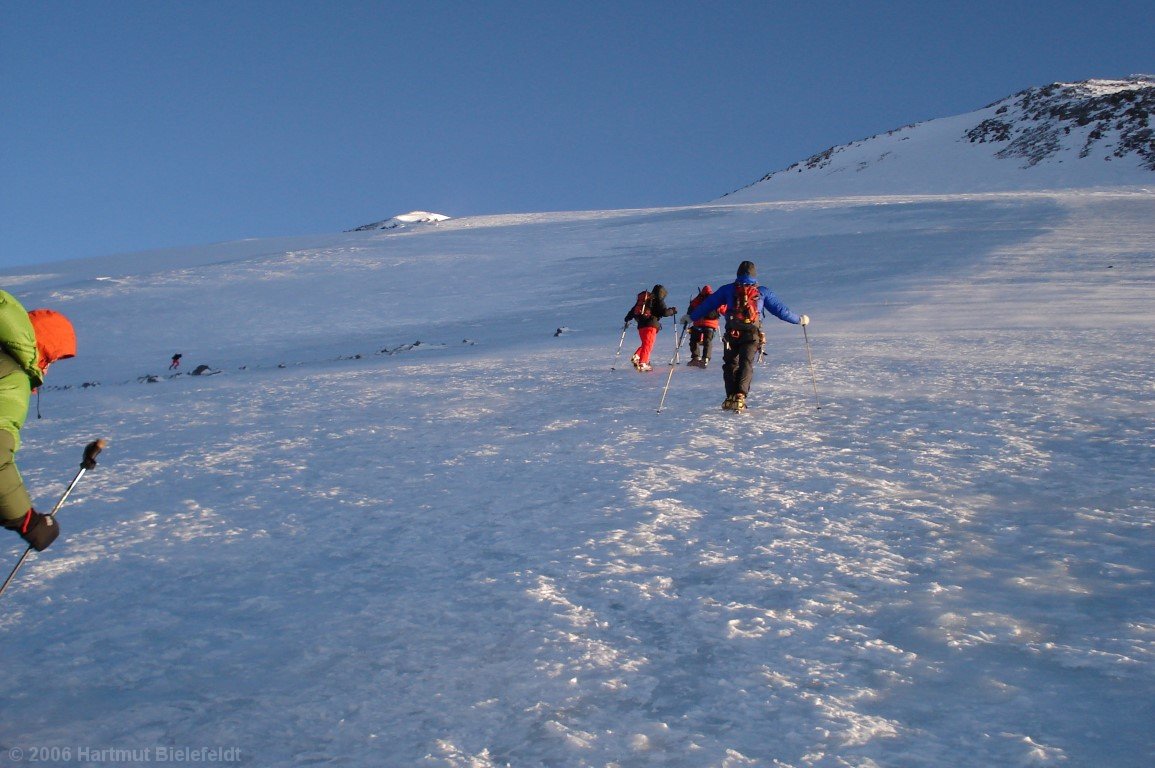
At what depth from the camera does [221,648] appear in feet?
13.8

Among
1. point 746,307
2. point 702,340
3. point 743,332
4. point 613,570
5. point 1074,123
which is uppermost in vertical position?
point 1074,123

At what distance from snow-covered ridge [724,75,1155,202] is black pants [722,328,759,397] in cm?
5652

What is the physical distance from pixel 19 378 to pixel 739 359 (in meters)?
7.21

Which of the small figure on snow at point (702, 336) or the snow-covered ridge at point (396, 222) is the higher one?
the snow-covered ridge at point (396, 222)

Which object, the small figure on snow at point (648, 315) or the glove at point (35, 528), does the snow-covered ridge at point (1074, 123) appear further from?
the glove at point (35, 528)

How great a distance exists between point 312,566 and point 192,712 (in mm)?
1619

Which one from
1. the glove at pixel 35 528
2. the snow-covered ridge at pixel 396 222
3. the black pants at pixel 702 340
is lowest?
the black pants at pixel 702 340

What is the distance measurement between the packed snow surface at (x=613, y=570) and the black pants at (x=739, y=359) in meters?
0.48

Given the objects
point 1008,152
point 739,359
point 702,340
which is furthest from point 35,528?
point 1008,152

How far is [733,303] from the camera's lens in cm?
964

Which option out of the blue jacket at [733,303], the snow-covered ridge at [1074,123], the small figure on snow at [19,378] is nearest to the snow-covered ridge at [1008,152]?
the snow-covered ridge at [1074,123]

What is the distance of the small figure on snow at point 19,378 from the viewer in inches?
142

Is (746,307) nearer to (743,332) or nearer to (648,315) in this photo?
(743,332)

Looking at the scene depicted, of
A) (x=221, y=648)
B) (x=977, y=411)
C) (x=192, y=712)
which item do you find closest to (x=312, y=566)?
(x=221, y=648)
